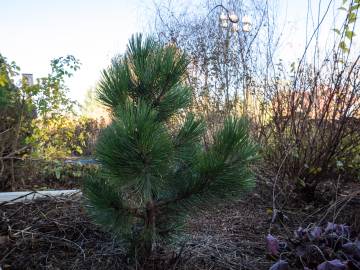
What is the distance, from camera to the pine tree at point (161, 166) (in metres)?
1.37

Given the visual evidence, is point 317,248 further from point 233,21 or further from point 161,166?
point 233,21

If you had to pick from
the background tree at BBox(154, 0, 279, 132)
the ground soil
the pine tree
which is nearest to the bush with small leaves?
the ground soil

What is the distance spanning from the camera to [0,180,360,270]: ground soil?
1641 mm

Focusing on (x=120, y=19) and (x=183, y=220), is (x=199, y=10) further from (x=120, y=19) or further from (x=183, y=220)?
(x=183, y=220)

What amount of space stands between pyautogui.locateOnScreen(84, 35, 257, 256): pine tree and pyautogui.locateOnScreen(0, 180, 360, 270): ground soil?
0.48 feet

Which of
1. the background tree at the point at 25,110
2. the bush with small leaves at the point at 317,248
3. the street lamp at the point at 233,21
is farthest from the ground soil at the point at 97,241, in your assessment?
the street lamp at the point at 233,21

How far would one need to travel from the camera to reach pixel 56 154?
407 cm

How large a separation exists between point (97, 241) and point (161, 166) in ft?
2.70

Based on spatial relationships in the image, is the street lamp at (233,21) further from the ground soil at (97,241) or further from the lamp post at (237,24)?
the ground soil at (97,241)

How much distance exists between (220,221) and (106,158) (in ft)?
4.66

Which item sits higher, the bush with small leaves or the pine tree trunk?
the pine tree trunk

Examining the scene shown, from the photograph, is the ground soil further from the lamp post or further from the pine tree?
the lamp post

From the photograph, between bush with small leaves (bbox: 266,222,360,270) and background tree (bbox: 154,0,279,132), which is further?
background tree (bbox: 154,0,279,132)

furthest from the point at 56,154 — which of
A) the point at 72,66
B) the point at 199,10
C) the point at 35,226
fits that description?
the point at 199,10
